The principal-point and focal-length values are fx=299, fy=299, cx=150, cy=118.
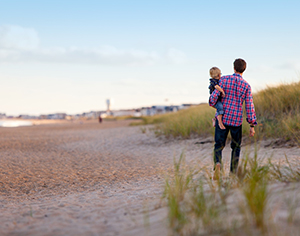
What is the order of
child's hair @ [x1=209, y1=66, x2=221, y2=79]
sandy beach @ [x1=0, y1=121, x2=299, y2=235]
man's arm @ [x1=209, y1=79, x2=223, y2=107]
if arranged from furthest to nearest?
child's hair @ [x1=209, y1=66, x2=221, y2=79], man's arm @ [x1=209, y1=79, x2=223, y2=107], sandy beach @ [x1=0, y1=121, x2=299, y2=235]

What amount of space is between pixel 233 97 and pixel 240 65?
502 millimetres

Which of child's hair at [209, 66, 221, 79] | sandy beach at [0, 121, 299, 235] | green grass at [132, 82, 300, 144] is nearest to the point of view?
sandy beach at [0, 121, 299, 235]

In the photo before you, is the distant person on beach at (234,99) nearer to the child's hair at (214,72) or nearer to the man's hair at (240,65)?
the man's hair at (240,65)

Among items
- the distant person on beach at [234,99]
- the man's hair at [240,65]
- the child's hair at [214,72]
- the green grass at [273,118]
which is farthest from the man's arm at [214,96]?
the green grass at [273,118]

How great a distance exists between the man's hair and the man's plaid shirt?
0.39ft

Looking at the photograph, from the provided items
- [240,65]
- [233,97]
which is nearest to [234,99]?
[233,97]

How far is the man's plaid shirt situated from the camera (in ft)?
14.7

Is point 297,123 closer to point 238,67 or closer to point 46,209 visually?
point 238,67

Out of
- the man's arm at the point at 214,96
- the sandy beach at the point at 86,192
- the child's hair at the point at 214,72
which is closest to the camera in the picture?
the sandy beach at the point at 86,192

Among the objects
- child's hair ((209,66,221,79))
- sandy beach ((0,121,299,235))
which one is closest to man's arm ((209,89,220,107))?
child's hair ((209,66,221,79))

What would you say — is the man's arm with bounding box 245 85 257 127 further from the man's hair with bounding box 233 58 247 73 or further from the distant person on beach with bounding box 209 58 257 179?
the man's hair with bounding box 233 58 247 73

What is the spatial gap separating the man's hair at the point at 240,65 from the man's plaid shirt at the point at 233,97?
12 centimetres

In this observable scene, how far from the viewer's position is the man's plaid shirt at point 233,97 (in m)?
4.47

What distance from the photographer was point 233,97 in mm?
4488
